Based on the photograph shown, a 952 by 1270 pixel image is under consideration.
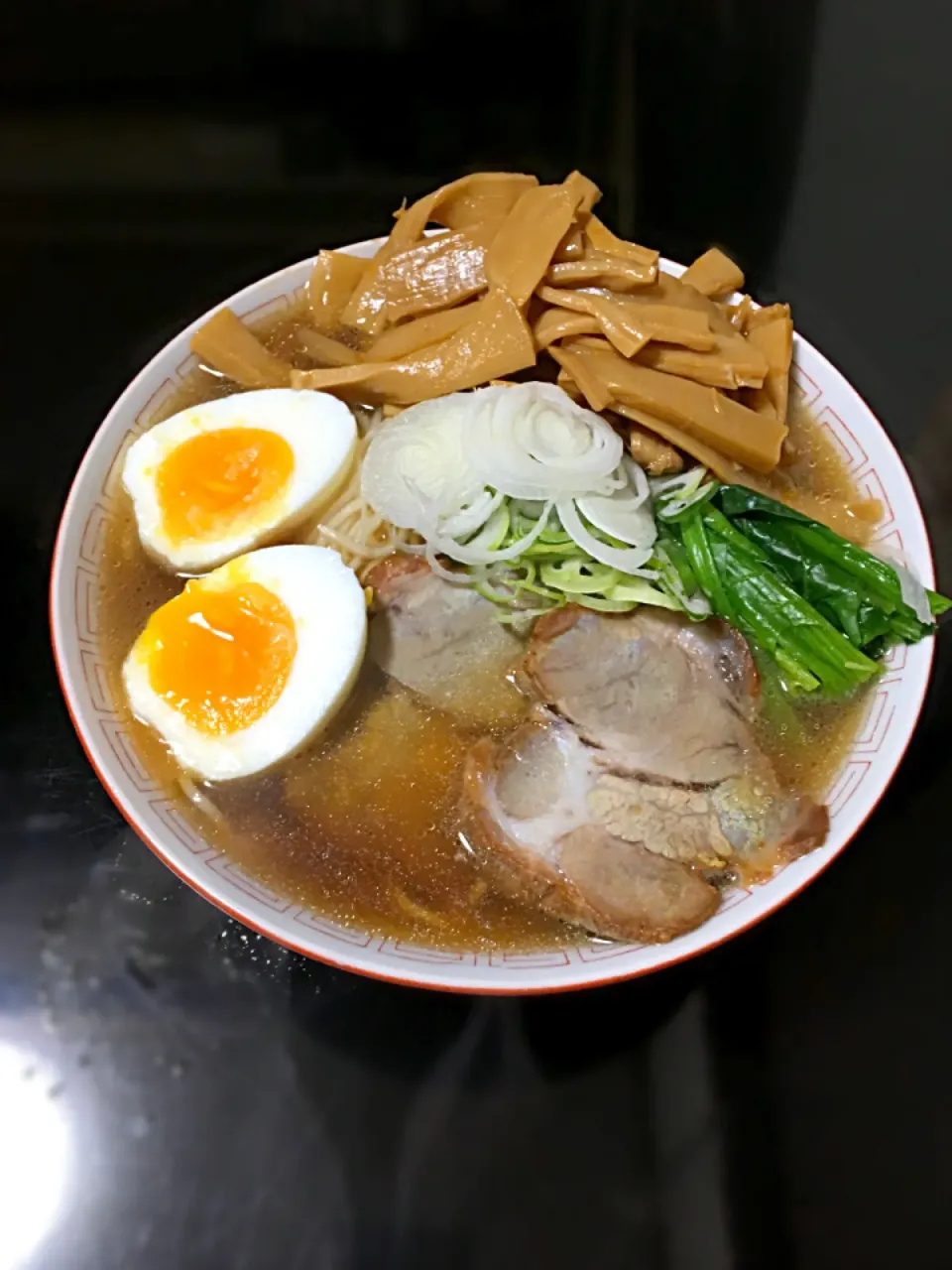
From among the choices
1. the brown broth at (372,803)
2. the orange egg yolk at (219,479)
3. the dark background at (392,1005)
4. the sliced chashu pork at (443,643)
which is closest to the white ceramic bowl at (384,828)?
the brown broth at (372,803)

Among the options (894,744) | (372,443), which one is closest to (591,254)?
(372,443)

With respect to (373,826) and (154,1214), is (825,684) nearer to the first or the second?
(373,826)

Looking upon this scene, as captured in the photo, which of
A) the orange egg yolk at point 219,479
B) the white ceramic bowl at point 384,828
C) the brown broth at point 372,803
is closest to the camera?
the white ceramic bowl at point 384,828

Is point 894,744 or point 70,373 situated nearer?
point 894,744

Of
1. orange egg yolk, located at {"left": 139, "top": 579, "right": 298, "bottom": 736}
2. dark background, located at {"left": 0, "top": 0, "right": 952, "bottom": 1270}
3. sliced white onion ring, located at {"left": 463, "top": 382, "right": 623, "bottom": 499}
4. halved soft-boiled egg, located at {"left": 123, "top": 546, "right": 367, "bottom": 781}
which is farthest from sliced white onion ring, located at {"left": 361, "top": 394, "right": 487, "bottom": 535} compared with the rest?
dark background, located at {"left": 0, "top": 0, "right": 952, "bottom": 1270}

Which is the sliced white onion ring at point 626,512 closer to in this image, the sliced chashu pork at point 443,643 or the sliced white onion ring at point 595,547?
the sliced white onion ring at point 595,547
